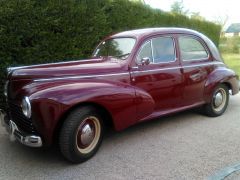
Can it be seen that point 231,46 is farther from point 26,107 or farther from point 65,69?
point 26,107

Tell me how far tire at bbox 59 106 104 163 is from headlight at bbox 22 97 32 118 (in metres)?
0.46

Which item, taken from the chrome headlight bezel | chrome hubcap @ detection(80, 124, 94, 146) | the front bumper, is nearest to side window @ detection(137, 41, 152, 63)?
chrome hubcap @ detection(80, 124, 94, 146)

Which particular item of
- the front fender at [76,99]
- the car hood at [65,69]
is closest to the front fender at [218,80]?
the front fender at [76,99]

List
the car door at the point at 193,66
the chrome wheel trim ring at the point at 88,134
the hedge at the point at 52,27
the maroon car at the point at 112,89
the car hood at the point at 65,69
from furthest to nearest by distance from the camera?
the hedge at the point at 52,27, the car door at the point at 193,66, the car hood at the point at 65,69, the chrome wheel trim ring at the point at 88,134, the maroon car at the point at 112,89

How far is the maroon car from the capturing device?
12.5 ft

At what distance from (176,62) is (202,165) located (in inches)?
80.0

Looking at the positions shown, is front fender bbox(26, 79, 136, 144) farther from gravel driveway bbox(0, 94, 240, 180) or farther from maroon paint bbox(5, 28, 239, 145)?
gravel driveway bbox(0, 94, 240, 180)

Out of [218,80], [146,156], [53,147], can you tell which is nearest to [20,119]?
[53,147]

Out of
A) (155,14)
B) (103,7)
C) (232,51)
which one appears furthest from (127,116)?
(232,51)

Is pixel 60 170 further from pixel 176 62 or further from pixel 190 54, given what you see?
pixel 190 54

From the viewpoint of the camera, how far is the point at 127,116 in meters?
4.49

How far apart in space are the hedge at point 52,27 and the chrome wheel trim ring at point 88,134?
2187 millimetres

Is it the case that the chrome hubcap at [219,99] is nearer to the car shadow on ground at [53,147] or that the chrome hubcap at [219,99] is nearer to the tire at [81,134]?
the car shadow on ground at [53,147]

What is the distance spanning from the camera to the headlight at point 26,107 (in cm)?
370
